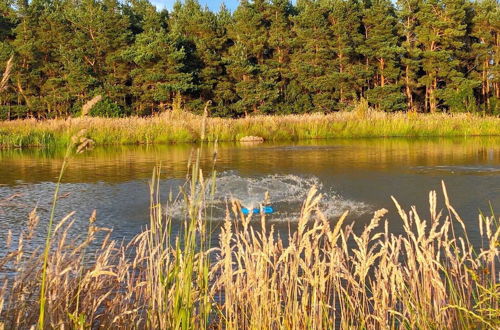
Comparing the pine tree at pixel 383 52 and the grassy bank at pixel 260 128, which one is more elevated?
the pine tree at pixel 383 52

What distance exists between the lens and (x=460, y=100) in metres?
37.9

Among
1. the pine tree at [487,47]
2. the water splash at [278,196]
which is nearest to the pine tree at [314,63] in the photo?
the pine tree at [487,47]

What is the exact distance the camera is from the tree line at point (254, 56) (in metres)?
39.3

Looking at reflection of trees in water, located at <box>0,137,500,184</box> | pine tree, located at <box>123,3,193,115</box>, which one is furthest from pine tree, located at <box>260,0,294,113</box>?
reflection of trees in water, located at <box>0,137,500,184</box>

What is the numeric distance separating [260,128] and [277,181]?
14976mm

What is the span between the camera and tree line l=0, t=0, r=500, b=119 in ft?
129

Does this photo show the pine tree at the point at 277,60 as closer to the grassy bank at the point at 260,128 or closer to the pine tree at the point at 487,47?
the pine tree at the point at 487,47

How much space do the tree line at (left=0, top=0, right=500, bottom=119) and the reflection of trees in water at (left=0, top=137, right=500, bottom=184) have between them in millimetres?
19765

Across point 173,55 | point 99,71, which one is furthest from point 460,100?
point 99,71

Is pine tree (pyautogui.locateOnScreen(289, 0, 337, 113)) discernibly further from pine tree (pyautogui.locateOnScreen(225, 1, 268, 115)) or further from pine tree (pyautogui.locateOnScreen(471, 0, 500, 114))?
pine tree (pyautogui.locateOnScreen(471, 0, 500, 114))

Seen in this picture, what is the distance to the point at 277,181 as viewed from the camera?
11445 mm

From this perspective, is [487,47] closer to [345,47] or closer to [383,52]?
[383,52]

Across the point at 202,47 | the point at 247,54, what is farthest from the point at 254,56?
the point at 202,47

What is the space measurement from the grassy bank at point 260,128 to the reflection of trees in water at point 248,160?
14.5 ft
